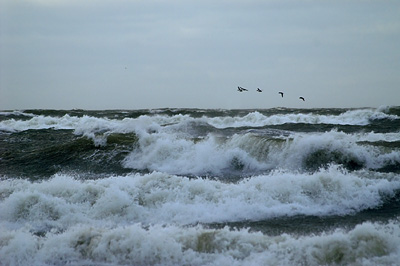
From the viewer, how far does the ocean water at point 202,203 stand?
7941 mm

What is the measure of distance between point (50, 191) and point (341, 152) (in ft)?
28.8

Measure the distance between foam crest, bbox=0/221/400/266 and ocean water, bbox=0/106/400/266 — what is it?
19mm

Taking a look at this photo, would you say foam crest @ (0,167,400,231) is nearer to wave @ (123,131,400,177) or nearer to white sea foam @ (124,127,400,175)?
wave @ (123,131,400,177)

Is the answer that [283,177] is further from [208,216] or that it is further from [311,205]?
[208,216]

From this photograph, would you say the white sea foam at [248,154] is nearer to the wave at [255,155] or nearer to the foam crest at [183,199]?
the wave at [255,155]

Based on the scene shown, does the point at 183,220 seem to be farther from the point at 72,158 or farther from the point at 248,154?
the point at 72,158

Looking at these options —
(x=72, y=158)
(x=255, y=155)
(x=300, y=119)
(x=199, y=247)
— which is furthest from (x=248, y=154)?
(x=300, y=119)

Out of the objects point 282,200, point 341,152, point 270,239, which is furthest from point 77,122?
point 270,239

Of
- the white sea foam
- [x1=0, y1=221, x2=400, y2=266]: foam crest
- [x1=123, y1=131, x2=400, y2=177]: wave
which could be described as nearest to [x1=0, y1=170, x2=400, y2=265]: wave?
[x1=0, y1=221, x2=400, y2=266]: foam crest

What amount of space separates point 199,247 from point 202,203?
2.66m

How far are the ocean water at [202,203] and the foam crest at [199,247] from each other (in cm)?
2

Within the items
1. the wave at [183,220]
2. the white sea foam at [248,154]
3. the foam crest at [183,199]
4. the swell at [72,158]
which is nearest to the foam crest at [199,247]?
the wave at [183,220]

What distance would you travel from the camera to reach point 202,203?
1076 cm

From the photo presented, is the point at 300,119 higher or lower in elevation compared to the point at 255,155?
higher
